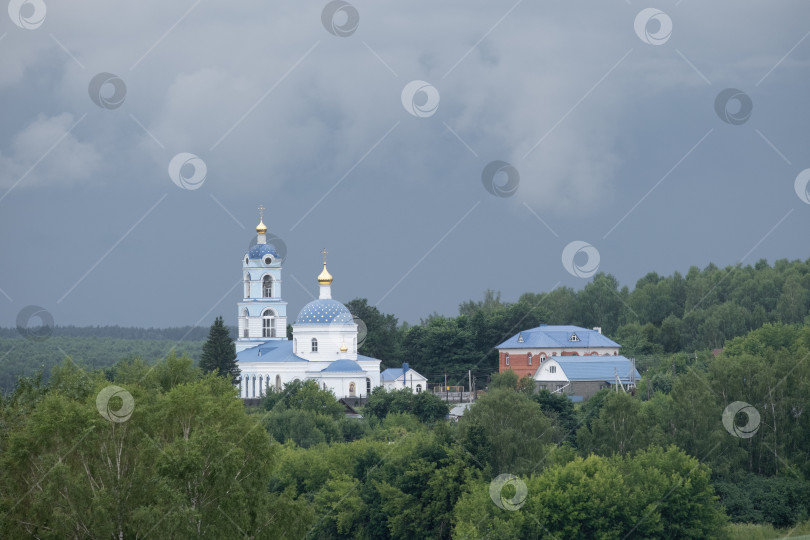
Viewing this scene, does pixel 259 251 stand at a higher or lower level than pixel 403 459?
higher

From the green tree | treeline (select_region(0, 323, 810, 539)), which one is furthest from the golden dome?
the green tree

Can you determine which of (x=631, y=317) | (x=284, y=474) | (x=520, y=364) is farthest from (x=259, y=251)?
(x=284, y=474)

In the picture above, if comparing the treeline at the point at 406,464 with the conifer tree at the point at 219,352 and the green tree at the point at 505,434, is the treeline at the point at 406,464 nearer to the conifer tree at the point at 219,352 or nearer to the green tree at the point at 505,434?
the green tree at the point at 505,434

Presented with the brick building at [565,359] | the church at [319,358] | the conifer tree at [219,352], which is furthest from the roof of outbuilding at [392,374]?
the conifer tree at [219,352]

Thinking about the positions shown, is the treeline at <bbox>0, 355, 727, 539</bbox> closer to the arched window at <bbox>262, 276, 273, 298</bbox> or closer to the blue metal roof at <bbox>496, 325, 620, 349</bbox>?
the arched window at <bbox>262, 276, 273, 298</bbox>

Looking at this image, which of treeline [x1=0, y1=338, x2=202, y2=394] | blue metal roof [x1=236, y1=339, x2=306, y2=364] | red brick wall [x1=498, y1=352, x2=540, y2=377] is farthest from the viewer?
treeline [x1=0, y1=338, x2=202, y2=394]

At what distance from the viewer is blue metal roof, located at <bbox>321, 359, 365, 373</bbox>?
3270 inches

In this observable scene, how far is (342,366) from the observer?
83.3m

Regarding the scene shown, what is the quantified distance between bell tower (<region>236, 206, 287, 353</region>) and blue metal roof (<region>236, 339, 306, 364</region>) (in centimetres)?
232

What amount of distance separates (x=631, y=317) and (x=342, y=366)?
43.2 m

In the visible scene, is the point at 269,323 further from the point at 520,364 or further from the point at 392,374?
the point at 520,364

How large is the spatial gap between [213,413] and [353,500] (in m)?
13.0

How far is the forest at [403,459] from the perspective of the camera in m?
29.1

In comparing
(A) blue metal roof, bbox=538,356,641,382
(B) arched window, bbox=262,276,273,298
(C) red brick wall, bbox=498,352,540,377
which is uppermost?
(B) arched window, bbox=262,276,273,298
